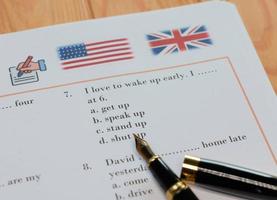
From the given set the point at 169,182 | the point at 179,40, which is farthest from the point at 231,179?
the point at 179,40

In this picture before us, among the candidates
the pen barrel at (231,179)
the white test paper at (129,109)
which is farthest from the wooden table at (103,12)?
the pen barrel at (231,179)

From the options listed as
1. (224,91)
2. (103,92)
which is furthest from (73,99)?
(224,91)

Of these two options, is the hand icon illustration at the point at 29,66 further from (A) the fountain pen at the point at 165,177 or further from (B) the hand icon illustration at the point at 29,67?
(A) the fountain pen at the point at 165,177

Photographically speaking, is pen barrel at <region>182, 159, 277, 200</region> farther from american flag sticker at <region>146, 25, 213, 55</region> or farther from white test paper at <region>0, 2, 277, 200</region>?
american flag sticker at <region>146, 25, 213, 55</region>

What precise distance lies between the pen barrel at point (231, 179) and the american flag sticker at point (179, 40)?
6.1 inches

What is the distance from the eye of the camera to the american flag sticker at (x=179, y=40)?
557 millimetres

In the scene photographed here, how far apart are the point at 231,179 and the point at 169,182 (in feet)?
0.18

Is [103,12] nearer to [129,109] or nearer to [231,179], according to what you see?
[129,109]

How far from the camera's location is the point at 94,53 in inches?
21.6

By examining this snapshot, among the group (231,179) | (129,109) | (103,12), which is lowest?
(231,179)

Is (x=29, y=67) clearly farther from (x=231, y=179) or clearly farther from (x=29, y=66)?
(x=231, y=179)

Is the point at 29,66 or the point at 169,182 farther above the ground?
the point at 29,66

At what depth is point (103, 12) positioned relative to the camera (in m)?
0.59

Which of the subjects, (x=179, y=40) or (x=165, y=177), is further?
(x=179, y=40)
